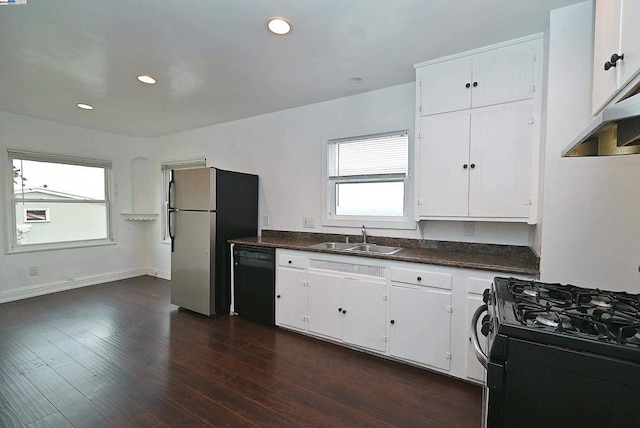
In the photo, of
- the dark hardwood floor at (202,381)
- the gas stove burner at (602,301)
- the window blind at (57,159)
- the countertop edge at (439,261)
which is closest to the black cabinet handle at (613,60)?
the gas stove burner at (602,301)

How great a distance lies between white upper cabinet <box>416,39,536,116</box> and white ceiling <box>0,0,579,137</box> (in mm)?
117

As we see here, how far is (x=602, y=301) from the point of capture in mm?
1183

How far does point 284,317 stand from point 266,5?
2.73 m

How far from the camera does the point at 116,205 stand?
5117 mm

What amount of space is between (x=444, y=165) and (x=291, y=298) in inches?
77.5

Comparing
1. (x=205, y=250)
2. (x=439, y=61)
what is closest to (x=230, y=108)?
(x=205, y=250)

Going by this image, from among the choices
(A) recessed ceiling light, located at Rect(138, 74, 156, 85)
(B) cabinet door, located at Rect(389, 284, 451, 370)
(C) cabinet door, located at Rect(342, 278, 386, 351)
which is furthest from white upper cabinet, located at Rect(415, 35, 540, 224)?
(A) recessed ceiling light, located at Rect(138, 74, 156, 85)

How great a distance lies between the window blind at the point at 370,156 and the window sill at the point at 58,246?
13.8 ft

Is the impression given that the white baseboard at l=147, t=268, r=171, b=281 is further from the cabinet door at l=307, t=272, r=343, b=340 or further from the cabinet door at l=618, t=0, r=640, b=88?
the cabinet door at l=618, t=0, r=640, b=88

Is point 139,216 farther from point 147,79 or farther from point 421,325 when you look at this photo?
point 421,325

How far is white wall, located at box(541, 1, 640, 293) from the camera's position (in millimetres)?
1595

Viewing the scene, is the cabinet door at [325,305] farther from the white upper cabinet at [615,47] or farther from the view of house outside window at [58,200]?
the view of house outside window at [58,200]

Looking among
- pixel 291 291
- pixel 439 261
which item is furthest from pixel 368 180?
pixel 291 291

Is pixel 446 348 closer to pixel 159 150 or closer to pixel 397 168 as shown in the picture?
pixel 397 168
